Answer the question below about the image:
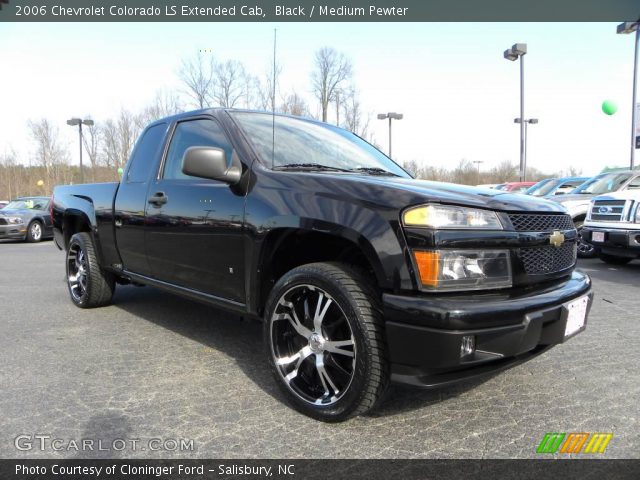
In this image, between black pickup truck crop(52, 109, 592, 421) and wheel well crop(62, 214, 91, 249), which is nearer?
black pickup truck crop(52, 109, 592, 421)

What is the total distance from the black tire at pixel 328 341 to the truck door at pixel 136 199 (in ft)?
5.60

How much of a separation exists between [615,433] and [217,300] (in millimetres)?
2344

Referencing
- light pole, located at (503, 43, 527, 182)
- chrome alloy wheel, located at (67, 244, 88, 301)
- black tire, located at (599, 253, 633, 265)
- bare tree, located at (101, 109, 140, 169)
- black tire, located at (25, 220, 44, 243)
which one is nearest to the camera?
chrome alloy wheel, located at (67, 244, 88, 301)

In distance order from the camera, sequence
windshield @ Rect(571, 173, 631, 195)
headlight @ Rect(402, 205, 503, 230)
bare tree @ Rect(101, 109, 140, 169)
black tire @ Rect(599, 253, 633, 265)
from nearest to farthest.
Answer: headlight @ Rect(402, 205, 503, 230), black tire @ Rect(599, 253, 633, 265), windshield @ Rect(571, 173, 631, 195), bare tree @ Rect(101, 109, 140, 169)

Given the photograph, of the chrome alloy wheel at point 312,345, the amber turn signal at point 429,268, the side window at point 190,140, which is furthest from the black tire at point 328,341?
the side window at point 190,140

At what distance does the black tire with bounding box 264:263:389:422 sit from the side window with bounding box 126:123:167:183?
198cm

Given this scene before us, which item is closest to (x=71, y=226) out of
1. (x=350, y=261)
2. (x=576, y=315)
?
(x=350, y=261)

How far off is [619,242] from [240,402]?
261 inches

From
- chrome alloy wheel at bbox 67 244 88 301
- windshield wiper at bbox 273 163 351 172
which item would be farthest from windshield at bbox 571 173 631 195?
chrome alloy wheel at bbox 67 244 88 301

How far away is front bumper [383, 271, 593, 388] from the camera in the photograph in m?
2.05

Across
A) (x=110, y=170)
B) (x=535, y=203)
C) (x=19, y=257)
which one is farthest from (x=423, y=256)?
(x=110, y=170)

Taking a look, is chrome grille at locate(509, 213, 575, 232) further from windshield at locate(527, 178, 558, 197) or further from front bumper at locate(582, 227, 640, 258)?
windshield at locate(527, 178, 558, 197)

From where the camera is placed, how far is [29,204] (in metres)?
15.6

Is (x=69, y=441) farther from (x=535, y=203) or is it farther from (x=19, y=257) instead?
A: (x=19, y=257)
